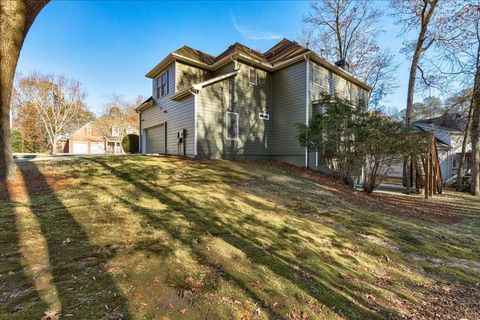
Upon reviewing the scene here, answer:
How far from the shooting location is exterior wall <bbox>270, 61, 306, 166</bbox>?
43.6 ft

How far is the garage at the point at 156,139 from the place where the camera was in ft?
51.2

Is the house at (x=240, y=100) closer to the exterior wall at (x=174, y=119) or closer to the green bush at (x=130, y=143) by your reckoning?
the exterior wall at (x=174, y=119)

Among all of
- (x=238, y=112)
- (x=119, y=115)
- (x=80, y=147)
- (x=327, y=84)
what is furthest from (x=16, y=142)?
(x=327, y=84)

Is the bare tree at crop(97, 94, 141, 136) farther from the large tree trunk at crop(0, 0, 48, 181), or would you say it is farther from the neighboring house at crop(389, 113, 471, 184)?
the neighboring house at crop(389, 113, 471, 184)

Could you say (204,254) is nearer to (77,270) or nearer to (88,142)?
(77,270)

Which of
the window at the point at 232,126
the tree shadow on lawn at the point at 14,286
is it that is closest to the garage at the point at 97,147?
the window at the point at 232,126

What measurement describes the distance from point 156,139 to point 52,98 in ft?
78.7

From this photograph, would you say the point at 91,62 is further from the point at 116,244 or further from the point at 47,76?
the point at 116,244

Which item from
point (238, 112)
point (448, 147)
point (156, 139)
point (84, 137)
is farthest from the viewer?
point (84, 137)

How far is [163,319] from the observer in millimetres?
2137

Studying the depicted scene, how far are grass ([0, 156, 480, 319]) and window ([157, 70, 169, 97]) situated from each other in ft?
30.8

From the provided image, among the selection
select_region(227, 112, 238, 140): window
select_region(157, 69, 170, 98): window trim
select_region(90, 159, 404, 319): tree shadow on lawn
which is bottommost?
select_region(90, 159, 404, 319): tree shadow on lawn

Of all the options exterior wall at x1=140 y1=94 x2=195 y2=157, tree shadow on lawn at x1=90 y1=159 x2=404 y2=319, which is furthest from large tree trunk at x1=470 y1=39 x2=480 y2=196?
tree shadow on lawn at x1=90 y1=159 x2=404 y2=319

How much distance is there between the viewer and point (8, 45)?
18.6ft
